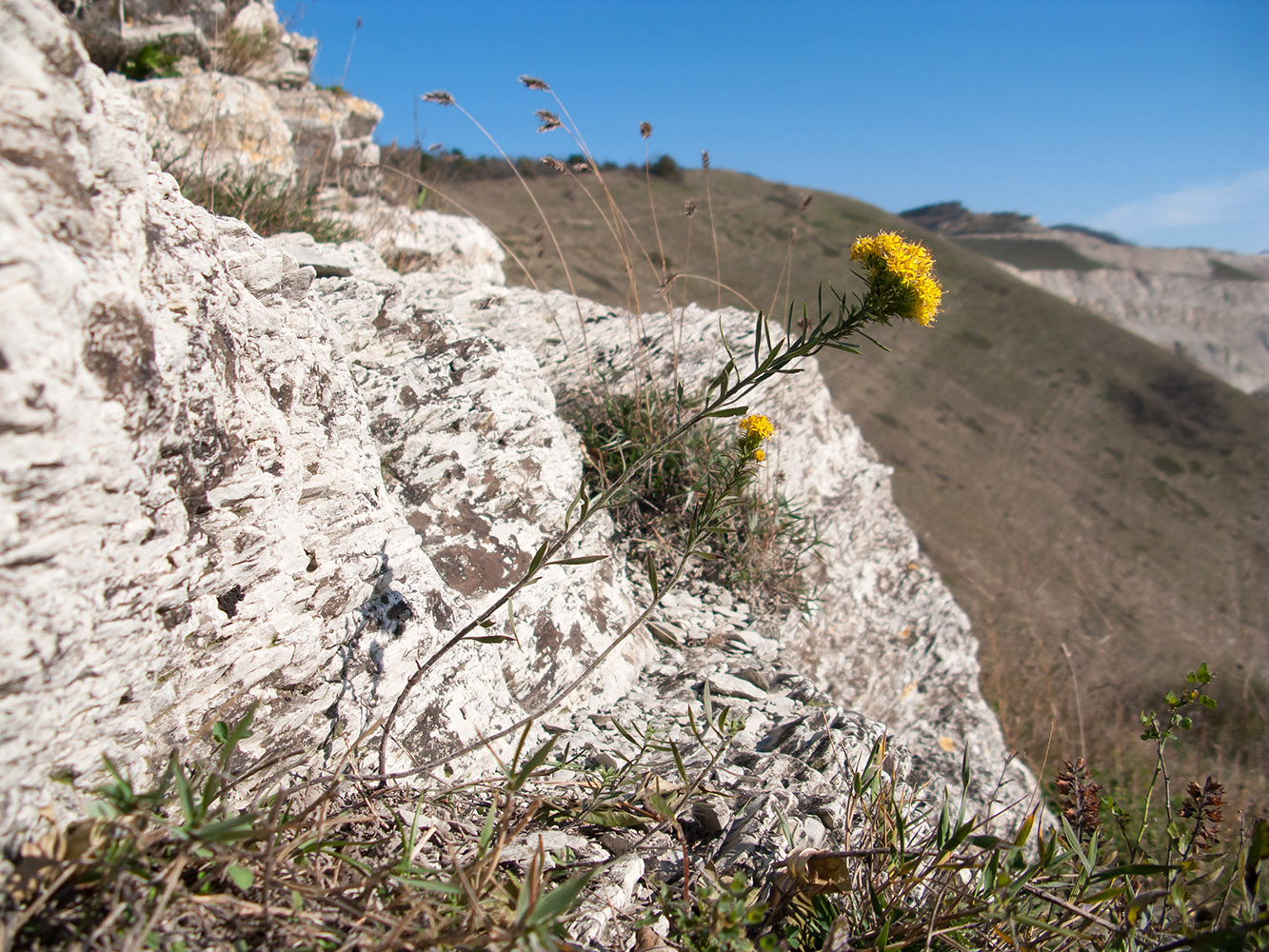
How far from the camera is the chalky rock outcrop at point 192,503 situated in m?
0.96

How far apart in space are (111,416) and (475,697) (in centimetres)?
116

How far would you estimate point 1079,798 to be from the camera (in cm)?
180

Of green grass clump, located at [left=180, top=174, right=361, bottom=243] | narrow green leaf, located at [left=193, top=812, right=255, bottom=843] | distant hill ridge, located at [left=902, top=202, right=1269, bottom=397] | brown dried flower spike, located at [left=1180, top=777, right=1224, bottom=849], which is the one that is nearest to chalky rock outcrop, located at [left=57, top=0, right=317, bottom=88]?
green grass clump, located at [left=180, top=174, right=361, bottom=243]

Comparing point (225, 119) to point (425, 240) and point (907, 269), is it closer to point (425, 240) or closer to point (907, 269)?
point (425, 240)

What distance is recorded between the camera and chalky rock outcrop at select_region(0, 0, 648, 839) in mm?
956

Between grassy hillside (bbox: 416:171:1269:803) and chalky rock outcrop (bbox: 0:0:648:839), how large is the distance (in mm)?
5636

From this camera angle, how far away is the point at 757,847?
1606 mm

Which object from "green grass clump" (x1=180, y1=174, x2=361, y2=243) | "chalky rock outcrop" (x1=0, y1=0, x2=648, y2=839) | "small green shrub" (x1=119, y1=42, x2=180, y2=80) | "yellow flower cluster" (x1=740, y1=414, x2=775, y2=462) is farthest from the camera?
"small green shrub" (x1=119, y1=42, x2=180, y2=80)

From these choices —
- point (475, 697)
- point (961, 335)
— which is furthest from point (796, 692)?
point (961, 335)

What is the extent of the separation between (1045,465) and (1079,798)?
19696mm

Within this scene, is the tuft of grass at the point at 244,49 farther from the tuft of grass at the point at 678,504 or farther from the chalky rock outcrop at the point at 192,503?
the chalky rock outcrop at the point at 192,503

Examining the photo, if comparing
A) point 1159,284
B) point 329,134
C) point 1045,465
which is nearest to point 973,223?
point 1159,284

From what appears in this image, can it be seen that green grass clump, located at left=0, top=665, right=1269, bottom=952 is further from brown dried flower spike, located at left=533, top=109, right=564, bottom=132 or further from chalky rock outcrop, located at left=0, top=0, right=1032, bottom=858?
brown dried flower spike, located at left=533, top=109, right=564, bottom=132

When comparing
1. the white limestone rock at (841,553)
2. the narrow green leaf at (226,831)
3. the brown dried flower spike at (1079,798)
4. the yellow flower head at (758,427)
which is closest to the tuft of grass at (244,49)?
the white limestone rock at (841,553)
